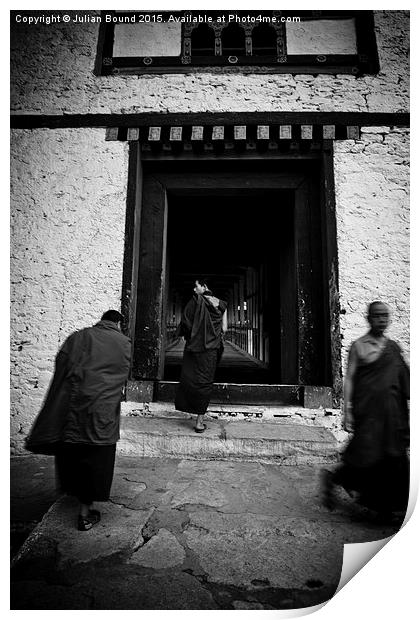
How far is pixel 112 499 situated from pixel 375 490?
157 cm

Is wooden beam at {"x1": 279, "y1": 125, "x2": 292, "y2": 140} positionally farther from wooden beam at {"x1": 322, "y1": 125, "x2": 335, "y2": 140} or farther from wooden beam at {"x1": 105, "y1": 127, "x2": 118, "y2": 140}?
wooden beam at {"x1": 105, "y1": 127, "x2": 118, "y2": 140}

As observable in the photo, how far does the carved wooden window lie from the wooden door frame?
0.99 metres

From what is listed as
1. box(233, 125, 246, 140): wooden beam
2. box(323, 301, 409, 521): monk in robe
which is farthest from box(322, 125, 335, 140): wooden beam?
box(323, 301, 409, 521): monk in robe

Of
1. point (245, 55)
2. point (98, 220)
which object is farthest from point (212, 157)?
point (98, 220)

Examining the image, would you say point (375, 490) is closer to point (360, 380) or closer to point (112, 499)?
point (360, 380)

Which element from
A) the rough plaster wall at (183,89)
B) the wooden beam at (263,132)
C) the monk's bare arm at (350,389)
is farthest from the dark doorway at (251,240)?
the monk's bare arm at (350,389)

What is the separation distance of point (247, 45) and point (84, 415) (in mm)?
4101

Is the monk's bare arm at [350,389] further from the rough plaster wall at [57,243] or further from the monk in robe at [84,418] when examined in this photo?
the rough plaster wall at [57,243]

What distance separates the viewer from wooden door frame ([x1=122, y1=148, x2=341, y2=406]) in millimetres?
3311

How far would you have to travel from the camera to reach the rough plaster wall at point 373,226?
319cm

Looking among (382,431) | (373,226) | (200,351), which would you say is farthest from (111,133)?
(382,431)

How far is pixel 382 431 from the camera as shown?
5.98ft

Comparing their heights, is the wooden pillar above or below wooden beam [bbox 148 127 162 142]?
below

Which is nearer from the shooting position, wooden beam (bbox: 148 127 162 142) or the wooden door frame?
the wooden door frame
